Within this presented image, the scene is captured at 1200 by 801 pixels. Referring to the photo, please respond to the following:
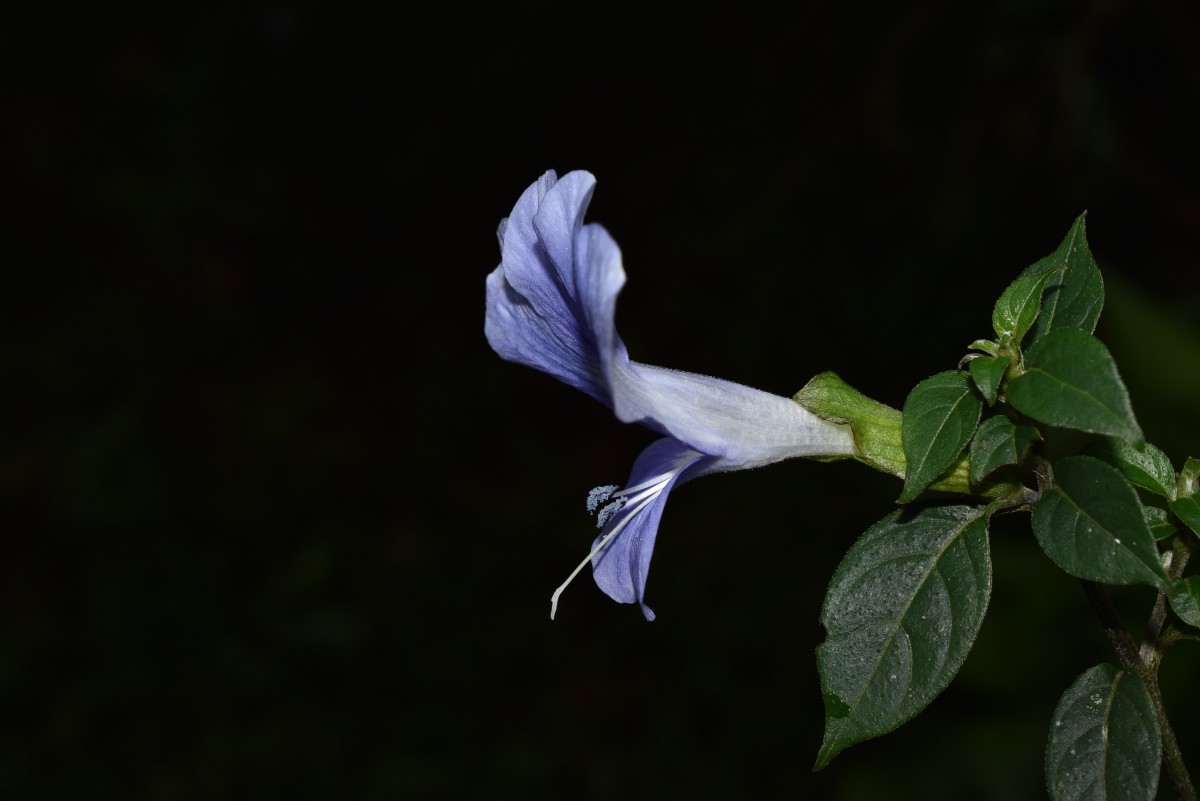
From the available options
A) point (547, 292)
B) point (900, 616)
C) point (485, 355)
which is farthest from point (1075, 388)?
point (485, 355)

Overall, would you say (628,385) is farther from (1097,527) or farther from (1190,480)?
(1190,480)

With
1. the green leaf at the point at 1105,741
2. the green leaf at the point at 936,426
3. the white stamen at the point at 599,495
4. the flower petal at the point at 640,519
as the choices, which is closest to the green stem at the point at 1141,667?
the green leaf at the point at 1105,741

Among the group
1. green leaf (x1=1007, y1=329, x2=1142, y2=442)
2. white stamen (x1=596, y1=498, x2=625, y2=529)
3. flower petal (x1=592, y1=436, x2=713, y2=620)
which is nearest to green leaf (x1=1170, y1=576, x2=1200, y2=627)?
green leaf (x1=1007, y1=329, x2=1142, y2=442)

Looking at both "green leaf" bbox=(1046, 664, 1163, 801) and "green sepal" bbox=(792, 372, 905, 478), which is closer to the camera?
"green leaf" bbox=(1046, 664, 1163, 801)

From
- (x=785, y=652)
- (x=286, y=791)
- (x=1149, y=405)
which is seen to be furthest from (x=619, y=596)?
(x=286, y=791)

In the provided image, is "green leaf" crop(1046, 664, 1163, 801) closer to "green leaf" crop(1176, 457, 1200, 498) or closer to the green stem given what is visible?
the green stem

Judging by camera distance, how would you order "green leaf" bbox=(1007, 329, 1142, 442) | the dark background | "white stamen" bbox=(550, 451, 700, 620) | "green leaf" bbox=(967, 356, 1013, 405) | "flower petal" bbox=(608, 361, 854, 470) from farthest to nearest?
the dark background, "white stamen" bbox=(550, 451, 700, 620), "flower petal" bbox=(608, 361, 854, 470), "green leaf" bbox=(967, 356, 1013, 405), "green leaf" bbox=(1007, 329, 1142, 442)

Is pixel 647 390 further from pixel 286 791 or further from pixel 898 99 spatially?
pixel 898 99
